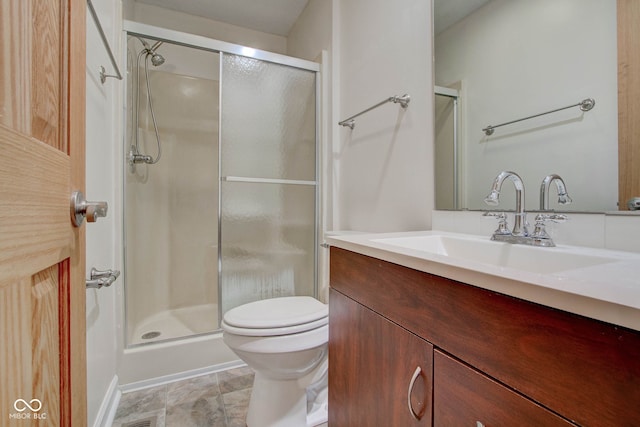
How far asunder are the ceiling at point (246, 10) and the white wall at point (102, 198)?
870mm

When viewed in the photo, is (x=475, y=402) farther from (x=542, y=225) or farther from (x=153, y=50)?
(x=153, y=50)

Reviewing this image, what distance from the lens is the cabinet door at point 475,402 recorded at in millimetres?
381

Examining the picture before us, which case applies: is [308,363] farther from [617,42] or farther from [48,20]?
[617,42]

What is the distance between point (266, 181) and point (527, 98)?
136 cm

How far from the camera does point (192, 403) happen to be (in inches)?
51.8

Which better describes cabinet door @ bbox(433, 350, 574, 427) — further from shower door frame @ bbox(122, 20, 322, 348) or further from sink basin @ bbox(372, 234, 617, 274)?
shower door frame @ bbox(122, 20, 322, 348)

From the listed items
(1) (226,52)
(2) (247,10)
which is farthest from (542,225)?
(2) (247,10)

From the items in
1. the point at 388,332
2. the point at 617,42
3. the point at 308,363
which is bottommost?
the point at 308,363

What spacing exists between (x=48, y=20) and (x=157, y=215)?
1.91m

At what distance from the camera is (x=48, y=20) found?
432 millimetres

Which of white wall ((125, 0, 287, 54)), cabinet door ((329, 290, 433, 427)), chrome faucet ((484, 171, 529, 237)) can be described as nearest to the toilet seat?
cabinet door ((329, 290, 433, 427))

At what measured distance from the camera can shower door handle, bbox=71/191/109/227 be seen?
494 millimetres

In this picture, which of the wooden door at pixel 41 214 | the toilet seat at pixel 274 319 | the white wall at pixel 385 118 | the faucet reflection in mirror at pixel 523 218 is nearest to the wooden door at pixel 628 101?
the faucet reflection in mirror at pixel 523 218

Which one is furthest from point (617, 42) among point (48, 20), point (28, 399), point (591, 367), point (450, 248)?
point (28, 399)
